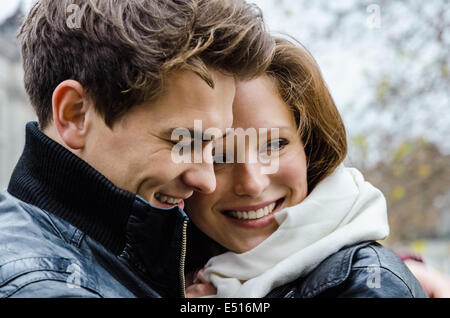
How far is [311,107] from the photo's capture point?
213 cm

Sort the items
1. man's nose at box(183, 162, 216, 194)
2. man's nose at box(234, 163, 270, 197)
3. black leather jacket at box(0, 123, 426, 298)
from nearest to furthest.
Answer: black leather jacket at box(0, 123, 426, 298), man's nose at box(183, 162, 216, 194), man's nose at box(234, 163, 270, 197)

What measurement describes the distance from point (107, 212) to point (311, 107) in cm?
92

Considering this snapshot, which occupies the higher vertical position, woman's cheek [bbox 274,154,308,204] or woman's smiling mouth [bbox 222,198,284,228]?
woman's cheek [bbox 274,154,308,204]

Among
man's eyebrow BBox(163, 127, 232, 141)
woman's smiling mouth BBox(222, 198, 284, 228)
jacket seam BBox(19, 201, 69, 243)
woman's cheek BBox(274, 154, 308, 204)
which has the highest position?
man's eyebrow BBox(163, 127, 232, 141)

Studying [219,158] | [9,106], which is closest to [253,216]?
[219,158]

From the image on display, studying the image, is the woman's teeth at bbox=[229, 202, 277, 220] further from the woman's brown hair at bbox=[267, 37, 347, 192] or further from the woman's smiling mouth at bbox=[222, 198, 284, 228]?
the woman's brown hair at bbox=[267, 37, 347, 192]

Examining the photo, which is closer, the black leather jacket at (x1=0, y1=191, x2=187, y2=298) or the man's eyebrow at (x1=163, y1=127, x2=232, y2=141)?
the black leather jacket at (x1=0, y1=191, x2=187, y2=298)

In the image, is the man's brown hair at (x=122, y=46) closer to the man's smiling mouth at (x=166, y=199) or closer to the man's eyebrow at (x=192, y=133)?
the man's eyebrow at (x=192, y=133)

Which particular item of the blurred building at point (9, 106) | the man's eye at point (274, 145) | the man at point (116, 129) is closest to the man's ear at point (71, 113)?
the man at point (116, 129)

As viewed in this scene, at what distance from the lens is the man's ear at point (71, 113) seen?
162 cm

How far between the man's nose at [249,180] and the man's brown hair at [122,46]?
37 cm

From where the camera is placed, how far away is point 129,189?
166 cm

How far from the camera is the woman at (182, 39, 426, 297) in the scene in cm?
181

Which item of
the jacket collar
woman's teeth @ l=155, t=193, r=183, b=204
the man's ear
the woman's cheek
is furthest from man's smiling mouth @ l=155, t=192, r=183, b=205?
the woman's cheek
